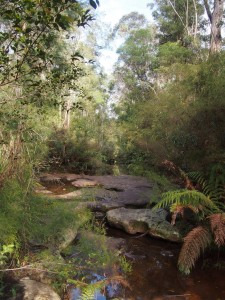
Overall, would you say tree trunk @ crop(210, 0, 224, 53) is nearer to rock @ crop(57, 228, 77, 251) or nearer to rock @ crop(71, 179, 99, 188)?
rock @ crop(71, 179, 99, 188)

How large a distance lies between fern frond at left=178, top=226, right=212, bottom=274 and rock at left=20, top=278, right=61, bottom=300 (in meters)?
2.00

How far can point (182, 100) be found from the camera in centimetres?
781

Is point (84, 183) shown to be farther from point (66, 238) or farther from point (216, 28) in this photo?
point (216, 28)

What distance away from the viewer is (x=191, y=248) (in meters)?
4.36

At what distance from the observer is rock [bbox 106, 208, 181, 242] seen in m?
5.54

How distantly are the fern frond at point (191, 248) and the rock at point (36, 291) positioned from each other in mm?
1996

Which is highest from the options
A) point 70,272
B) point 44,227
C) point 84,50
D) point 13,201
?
point 84,50

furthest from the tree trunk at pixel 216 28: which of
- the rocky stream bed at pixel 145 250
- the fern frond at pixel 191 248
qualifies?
the fern frond at pixel 191 248

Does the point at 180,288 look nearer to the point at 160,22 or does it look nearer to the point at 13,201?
the point at 13,201

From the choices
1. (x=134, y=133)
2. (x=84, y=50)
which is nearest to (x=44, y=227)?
(x=134, y=133)

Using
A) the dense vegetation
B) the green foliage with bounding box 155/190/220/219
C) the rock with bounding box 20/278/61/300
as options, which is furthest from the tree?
the rock with bounding box 20/278/61/300

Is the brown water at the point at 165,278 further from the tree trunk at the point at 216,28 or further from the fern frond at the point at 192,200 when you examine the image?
the tree trunk at the point at 216,28

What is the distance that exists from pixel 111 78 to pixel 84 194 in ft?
76.2

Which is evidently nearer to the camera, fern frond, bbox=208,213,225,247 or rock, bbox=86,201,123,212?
fern frond, bbox=208,213,225,247
